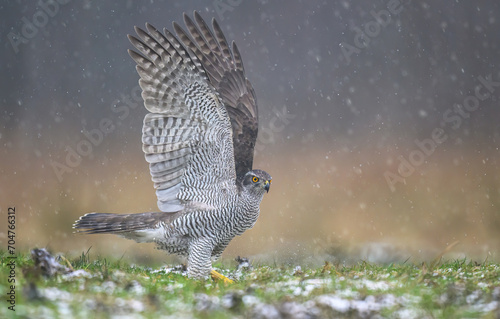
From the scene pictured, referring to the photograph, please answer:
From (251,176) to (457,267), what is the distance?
258cm

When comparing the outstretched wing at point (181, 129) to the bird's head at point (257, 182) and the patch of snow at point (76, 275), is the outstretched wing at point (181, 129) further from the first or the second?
the patch of snow at point (76, 275)

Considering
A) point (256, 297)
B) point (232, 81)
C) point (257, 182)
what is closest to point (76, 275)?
point (256, 297)

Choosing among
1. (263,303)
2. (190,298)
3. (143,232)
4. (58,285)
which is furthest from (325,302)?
(143,232)

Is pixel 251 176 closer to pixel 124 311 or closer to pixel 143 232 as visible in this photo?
pixel 143 232

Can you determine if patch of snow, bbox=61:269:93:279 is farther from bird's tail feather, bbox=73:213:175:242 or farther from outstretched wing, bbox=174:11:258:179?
outstretched wing, bbox=174:11:258:179

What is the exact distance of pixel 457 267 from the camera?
5.68m

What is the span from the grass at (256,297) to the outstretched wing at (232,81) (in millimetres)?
2277

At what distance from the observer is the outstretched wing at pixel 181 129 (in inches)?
217

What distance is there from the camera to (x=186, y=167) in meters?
5.95

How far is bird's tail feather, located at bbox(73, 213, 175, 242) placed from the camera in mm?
5883

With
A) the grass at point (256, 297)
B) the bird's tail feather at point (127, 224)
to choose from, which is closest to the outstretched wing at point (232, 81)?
the bird's tail feather at point (127, 224)

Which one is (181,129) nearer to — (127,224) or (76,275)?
(127,224)

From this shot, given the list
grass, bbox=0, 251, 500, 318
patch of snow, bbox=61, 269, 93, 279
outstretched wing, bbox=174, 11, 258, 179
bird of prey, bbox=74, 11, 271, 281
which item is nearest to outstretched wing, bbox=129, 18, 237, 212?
bird of prey, bbox=74, 11, 271, 281

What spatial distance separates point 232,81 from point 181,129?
5.02 ft
